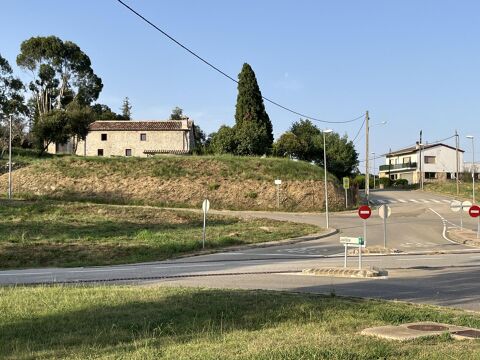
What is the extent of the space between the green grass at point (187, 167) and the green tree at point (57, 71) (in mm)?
30657

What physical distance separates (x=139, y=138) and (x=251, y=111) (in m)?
19.6

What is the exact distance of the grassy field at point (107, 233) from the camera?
25.4m

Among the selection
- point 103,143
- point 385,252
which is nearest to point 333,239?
point 385,252

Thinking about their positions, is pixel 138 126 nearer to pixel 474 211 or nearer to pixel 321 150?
pixel 321 150

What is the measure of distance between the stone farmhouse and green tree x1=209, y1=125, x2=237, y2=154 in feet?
35.6

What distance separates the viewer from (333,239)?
1347 inches

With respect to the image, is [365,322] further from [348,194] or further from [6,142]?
[6,142]

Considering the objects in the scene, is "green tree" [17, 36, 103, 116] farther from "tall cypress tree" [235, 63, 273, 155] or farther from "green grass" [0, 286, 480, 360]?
"green grass" [0, 286, 480, 360]

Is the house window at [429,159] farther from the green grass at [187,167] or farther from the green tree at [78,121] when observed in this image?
the green tree at [78,121]

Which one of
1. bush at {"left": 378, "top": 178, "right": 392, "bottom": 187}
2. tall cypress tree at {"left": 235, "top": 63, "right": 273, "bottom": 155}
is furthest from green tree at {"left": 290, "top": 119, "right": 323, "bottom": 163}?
bush at {"left": 378, "top": 178, "right": 392, "bottom": 187}

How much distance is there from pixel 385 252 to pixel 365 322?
1973 centimetres

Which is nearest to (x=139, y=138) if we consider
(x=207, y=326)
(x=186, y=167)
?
(x=186, y=167)

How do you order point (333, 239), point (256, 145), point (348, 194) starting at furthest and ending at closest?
point (256, 145)
point (348, 194)
point (333, 239)

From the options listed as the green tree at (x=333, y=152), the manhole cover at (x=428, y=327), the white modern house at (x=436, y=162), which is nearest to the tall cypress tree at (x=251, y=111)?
the green tree at (x=333, y=152)
